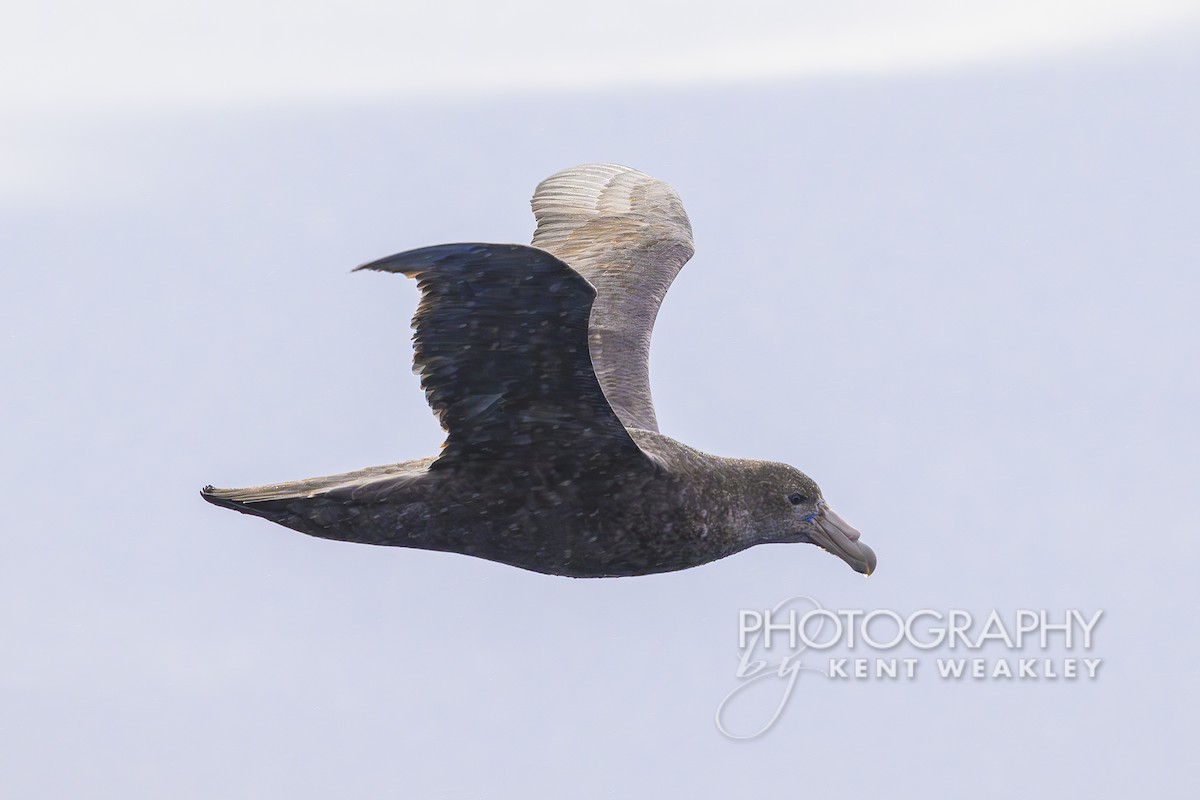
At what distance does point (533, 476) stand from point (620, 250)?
4252 mm

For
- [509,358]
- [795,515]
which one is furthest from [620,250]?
[509,358]

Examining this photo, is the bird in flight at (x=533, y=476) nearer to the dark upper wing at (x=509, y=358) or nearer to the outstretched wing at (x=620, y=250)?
the dark upper wing at (x=509, y=358)

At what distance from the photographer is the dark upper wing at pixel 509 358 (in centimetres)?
959

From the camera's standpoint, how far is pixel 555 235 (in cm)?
1555

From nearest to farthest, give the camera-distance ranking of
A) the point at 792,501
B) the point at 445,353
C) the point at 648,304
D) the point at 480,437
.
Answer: the point at 445,353
the point at 480,437
the point at 792,501
the point at 648,304

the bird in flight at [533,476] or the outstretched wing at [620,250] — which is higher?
the outstretched wing at [620,250]

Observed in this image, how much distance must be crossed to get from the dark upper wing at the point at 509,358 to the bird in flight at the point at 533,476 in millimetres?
11

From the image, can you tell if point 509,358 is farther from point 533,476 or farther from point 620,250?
point 620,250

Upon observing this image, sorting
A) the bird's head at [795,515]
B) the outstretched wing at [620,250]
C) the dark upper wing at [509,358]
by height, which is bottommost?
the bird's head at [795,515]

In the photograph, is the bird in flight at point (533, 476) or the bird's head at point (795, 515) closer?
the bird in flight at point (533, 476)

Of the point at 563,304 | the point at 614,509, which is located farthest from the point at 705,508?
the point at 563,304

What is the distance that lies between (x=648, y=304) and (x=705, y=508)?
335 cm

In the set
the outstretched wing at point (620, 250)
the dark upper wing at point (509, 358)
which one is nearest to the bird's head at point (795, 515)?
the dark upper wing at point (509, 358)

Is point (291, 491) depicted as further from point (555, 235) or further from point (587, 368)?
point (555, 235)
